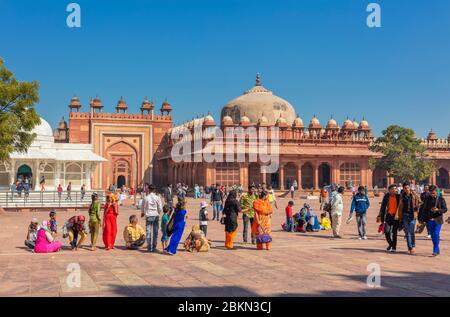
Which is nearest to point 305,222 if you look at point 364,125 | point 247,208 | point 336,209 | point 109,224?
point 336,209

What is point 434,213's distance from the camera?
8.73 m

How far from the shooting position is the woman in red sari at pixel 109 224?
9414 mm

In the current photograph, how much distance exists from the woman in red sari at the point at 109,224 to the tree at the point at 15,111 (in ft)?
32.4

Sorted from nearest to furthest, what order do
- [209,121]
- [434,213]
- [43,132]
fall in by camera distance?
[434,213] → [43,132] → [209,121]

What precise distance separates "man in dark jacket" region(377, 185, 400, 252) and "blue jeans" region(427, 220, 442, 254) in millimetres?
610

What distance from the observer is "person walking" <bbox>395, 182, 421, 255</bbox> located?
29.1 feet

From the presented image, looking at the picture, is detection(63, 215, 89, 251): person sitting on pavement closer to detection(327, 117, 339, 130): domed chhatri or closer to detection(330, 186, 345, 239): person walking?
detection(330, 186, 345, 239): person walking

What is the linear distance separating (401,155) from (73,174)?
83.4 ft

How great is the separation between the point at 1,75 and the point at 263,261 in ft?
48.4

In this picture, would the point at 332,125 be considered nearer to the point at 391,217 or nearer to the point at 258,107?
the point at 258,107

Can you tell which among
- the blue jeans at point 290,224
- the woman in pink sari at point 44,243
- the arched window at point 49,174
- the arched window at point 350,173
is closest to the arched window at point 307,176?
the arched window at point 350,173

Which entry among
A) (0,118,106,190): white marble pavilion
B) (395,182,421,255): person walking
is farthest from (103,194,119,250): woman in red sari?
(0,118,106,190): white marble pavilion
